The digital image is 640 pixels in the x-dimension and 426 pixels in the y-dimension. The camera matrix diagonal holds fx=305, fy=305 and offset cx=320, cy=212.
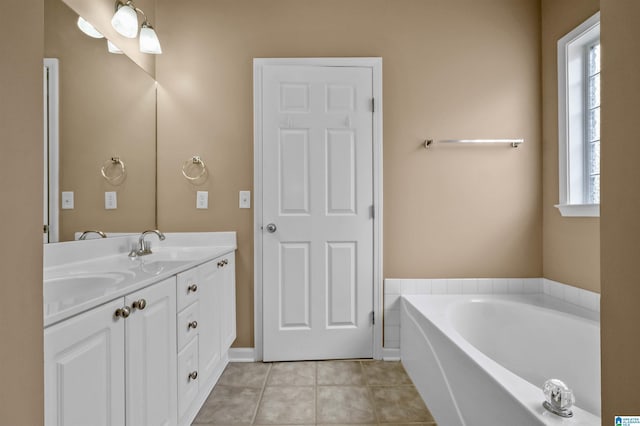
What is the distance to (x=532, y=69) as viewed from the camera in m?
2.24

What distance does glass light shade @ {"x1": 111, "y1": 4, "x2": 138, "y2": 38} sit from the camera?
175 centimetres

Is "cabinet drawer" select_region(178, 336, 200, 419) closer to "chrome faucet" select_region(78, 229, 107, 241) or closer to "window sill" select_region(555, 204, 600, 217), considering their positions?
"chrome faucet" select_region(78, 229, 107, 241)

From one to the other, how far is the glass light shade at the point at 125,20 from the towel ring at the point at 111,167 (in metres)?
0.75

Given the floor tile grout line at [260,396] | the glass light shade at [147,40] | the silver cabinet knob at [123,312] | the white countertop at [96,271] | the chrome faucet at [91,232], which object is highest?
the glass light shade at [147,40]

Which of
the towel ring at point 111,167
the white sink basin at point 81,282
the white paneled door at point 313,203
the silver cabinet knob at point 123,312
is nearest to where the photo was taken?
the silver cabinet knob at point 123,312

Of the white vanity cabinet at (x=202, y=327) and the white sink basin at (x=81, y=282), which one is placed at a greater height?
the white sink basin at (x=81, y=282)

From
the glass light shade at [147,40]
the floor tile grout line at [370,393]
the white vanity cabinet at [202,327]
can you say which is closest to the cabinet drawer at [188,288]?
the white vanity cabinet at [202,327]

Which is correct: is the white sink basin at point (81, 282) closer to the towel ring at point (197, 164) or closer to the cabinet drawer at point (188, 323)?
the cabinet drawer at point (188, 323)

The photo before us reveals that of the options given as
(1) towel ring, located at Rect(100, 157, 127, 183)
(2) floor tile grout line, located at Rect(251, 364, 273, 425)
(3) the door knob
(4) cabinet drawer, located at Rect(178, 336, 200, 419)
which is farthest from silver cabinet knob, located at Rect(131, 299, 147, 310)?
(3) the door knob

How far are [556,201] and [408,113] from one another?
47.4 inches

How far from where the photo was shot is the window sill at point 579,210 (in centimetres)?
180

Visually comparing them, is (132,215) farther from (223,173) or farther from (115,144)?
(223,173)

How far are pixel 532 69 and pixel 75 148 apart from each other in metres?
2.95
